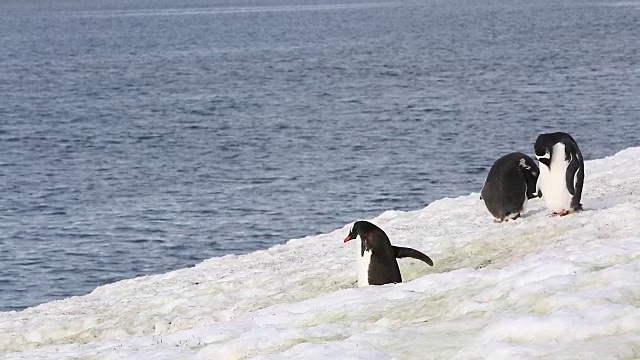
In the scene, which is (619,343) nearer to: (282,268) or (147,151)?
(282,268)

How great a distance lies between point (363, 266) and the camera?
16422 millimetres

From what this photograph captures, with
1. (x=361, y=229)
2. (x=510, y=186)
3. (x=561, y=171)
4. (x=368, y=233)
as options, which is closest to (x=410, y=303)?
(x=368, y=233)

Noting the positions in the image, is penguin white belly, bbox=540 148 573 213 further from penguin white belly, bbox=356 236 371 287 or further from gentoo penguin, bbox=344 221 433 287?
penguin white belly, bbox=356 236 371 287

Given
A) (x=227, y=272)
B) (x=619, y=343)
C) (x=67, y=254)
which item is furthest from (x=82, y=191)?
(x=619, y=343)

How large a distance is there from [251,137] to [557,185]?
147 feet

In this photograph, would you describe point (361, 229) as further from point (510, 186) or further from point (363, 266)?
point (510, 186)

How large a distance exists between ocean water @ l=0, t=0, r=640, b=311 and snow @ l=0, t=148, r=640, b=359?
11.7 m

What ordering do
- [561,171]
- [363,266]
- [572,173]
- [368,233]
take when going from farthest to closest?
[561,171], [572,173], [368,233], [363,266]

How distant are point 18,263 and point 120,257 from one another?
2808mm

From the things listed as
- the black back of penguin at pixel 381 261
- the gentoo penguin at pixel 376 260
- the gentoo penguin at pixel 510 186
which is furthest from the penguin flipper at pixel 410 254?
the gentoo penguin at pixel 510 186

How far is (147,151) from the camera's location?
57.8 m

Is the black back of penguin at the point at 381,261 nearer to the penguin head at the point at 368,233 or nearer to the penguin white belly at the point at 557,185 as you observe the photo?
the penguin head at the point at 368,233

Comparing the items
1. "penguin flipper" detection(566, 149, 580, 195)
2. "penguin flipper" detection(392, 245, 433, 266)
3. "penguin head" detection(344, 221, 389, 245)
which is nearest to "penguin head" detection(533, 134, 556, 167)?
"penguin flipper" detection(566, 149, 580, 195)

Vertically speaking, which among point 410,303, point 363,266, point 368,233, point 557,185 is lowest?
point 363,266
